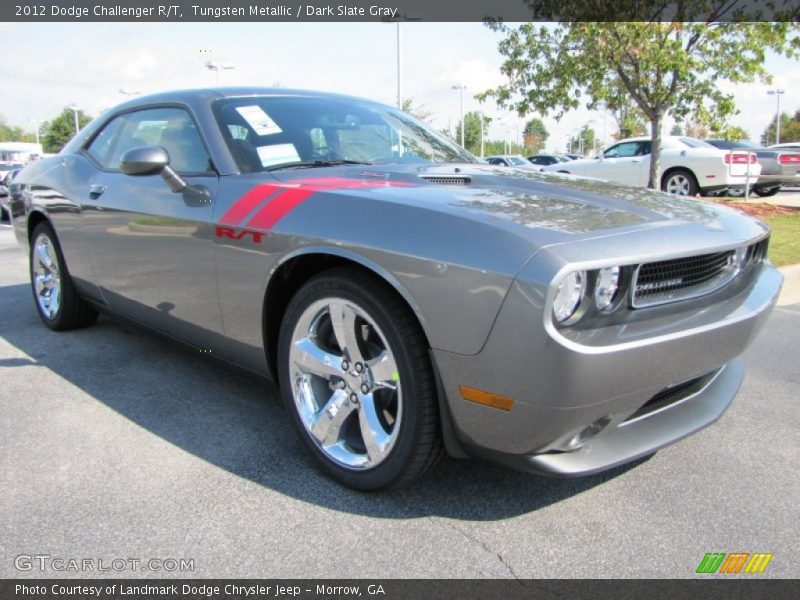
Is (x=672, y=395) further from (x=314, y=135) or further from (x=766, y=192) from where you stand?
(x=766, y=192)

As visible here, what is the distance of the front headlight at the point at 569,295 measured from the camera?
1.80 m

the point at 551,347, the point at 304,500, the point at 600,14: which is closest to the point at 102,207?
the point at 304,500

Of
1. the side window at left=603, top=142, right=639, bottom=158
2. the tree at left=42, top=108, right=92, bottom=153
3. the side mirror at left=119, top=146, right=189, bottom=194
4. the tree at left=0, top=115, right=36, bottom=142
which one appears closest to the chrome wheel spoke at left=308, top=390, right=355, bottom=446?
the side mirror at left=119, top=146, right=189, bottom=194

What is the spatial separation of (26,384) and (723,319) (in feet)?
10.5

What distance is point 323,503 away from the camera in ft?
7.54

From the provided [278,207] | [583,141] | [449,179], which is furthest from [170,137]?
[583,141]

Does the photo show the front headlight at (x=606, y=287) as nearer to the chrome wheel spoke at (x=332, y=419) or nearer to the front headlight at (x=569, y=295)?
the front headlight at (x=569, y=295)

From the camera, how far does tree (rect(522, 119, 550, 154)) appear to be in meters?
82.5

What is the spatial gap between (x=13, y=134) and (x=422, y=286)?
136m

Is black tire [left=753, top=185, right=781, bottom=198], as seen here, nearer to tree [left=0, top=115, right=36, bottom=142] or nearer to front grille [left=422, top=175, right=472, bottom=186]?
front grille [left=422, top=175, right=472, bottom=186]

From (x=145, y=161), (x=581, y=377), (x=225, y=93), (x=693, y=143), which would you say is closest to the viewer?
(x=581, y=377)

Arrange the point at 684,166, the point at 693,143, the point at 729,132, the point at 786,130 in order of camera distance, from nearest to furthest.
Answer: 1. the point at 729,132
2. the point at 684,166
3. the point at 693,143
4. the point at 786,130
